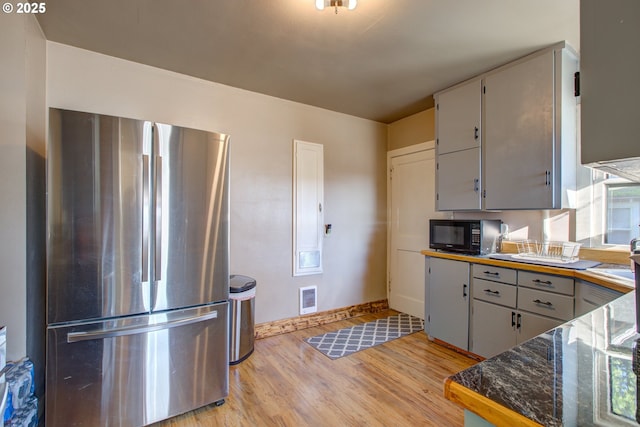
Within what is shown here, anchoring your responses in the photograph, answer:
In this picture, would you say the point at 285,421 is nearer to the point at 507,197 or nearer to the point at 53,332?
the point at 53,332

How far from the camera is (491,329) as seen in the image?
2.51 m

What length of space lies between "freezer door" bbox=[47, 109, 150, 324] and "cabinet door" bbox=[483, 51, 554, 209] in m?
2.75

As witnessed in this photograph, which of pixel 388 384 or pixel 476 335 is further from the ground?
pixel 476 335

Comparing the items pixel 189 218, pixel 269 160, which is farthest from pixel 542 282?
pixel 269 160

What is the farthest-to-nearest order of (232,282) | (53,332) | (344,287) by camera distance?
(344,287)
(232,282)
(53,332)

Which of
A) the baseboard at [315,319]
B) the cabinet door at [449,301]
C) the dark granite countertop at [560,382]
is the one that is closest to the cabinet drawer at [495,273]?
the cabinet door at [449,301]

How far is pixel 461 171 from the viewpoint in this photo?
2.94 m

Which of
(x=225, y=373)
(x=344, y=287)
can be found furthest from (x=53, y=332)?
(x=344, y=287)

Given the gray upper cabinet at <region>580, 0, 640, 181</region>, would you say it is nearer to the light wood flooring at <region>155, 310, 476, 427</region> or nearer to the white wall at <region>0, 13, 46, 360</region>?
the light wood flooring at <region>155, 310, 476, 427</region>

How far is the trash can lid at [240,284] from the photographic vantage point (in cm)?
266

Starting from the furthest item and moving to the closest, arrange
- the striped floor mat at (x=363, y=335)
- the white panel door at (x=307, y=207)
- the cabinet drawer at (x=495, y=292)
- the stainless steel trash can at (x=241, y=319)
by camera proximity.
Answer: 1. the white panel door at (x=307, y=207)
2. the striped floor mat at (x=363, y=335)
3. the stainless steel trash can at (x=241, y=319)
4. the cabinet drawer at (x=495, y=292)

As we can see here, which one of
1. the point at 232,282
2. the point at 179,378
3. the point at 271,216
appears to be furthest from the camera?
the point at 271,216

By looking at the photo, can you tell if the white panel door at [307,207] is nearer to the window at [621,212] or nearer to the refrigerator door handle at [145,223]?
the refrigerator door handle at [145,223]

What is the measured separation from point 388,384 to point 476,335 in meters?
0.93
